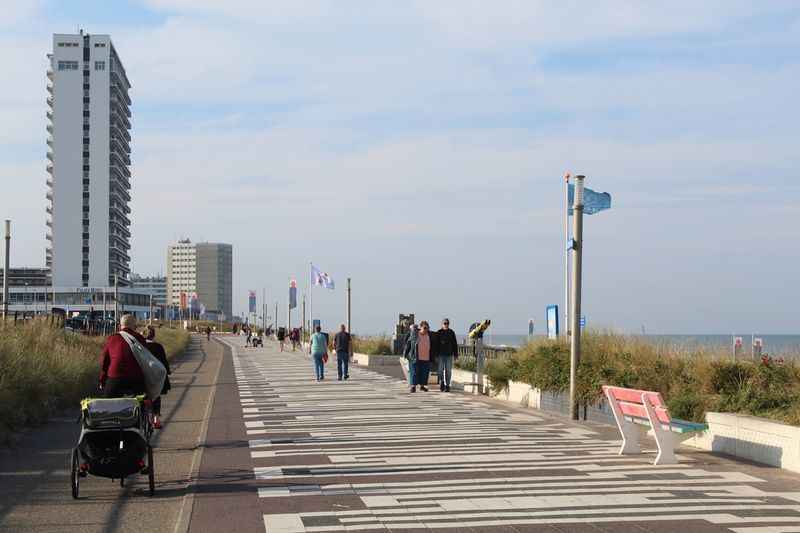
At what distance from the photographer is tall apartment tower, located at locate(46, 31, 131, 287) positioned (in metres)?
161

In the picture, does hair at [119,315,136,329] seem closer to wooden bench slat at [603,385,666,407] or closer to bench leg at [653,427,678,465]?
wooden bench slat at [603,385,666,407]

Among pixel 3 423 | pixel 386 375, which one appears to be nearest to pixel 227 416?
pixel 3 423

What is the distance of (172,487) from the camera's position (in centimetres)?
1072

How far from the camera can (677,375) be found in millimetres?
16188

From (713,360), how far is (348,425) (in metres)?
5.98

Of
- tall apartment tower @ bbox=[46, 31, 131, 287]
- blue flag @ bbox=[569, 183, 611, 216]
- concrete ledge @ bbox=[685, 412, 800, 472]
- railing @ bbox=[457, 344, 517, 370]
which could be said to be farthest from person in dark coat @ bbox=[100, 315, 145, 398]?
tall apartment tower @ bbox=[46, 31, 131, 287]

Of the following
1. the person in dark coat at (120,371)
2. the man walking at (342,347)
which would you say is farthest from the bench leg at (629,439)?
the man walking at (342,347)

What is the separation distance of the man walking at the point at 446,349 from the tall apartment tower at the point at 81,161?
14515 cm

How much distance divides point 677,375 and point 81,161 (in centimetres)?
15670

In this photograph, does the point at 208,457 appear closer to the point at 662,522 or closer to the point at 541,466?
the point at 541,466

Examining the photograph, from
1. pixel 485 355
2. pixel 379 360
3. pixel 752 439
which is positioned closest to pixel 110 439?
pixel 752 439

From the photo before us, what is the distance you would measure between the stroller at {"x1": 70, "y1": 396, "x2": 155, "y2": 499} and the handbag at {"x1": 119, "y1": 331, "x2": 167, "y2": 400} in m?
0.99

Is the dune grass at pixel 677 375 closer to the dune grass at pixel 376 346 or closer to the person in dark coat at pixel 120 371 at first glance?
the person in dark coat at pixel 120 371

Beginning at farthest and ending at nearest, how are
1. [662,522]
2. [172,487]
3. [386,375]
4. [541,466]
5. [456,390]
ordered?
1. [386,375]
2. [456,390]
3. [541,466]
4. [172,487]
5. [662,522]
